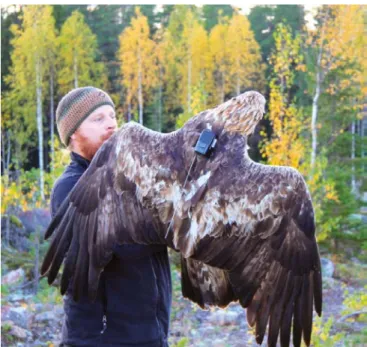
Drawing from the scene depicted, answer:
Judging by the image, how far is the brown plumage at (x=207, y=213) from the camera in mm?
1525

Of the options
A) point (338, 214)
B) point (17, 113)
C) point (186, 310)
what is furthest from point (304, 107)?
point (17, 113)

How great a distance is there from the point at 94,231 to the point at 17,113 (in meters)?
4.15

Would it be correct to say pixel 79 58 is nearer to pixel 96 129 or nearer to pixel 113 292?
pixel 96 129

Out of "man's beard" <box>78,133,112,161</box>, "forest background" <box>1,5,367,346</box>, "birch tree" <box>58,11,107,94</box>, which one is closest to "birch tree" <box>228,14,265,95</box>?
"forest background" <box>1,5,367,346</box>

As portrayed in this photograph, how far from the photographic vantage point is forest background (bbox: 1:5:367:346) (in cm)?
510

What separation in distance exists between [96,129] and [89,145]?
2.4 inches

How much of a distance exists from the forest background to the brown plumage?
10.7 ft

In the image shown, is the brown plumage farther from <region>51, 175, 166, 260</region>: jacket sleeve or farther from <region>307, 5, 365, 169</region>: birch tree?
<region>307, 5, 365, 169</region>: birch tree

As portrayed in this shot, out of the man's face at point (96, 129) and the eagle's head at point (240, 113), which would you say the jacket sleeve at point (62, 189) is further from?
the eagle's head at point (240, 113)

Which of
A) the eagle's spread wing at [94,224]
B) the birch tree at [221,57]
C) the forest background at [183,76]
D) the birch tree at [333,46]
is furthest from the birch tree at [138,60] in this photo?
the eagle's spread wing at [94,224]

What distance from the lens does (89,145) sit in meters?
1.72

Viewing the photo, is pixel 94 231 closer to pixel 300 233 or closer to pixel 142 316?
pixel 142 316

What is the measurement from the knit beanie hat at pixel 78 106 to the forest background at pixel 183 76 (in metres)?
3.29

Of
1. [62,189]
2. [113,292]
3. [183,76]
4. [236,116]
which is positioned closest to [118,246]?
[113,292]
